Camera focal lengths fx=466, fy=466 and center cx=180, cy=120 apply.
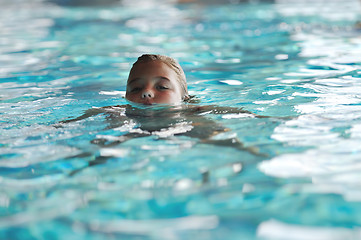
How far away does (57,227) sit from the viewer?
1.73 metres

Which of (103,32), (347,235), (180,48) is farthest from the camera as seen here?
(103,32)

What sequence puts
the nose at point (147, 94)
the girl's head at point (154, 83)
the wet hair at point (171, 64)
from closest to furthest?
1. the nose at point (147, 94)
2. the girl's head at point (154, 83)
3. the wet hair at point (171, 64)

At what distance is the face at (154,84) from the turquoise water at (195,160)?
31 cm

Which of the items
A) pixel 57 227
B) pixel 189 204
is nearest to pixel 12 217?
pixel 57 227

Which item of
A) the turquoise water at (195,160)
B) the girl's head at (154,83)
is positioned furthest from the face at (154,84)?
the turquoise water at (195,160)

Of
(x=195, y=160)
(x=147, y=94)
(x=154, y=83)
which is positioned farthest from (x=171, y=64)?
(x=195, y=160)

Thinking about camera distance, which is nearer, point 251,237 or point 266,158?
point 251,237

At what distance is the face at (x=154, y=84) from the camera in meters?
3.39

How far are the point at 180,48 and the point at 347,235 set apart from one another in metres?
5.82

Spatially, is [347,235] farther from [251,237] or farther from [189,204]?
[189,204]

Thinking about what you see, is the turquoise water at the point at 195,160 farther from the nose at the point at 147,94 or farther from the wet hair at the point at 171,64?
the wet hair at the point at 171,64

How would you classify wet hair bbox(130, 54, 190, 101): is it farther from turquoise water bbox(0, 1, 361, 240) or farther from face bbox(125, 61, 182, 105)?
turquoise water bbox(0, 1, 361, 240)

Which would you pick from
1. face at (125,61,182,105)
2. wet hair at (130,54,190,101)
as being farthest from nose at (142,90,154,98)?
wet hair at (130,54,190,101)

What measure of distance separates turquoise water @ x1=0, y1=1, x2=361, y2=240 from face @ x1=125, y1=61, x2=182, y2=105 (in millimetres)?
307
